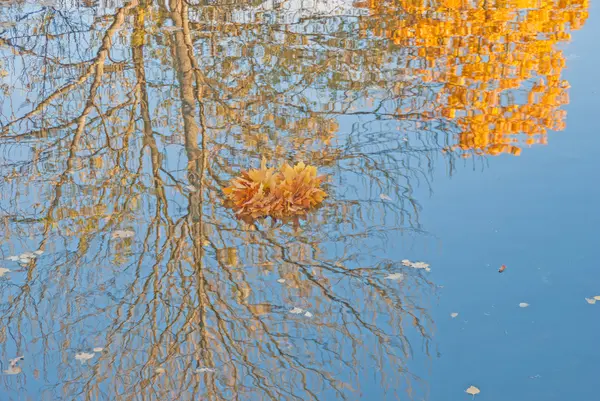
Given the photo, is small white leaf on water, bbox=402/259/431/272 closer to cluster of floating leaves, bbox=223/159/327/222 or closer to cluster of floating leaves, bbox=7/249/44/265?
cluster of floating leaves, bbox=223/159/327/222

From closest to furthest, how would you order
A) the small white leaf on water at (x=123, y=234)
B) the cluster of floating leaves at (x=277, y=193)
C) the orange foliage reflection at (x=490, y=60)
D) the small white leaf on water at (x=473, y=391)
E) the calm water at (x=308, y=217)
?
the small white leaf on water at (x=473, y=391) → the calm water at (x=308, y=217) → the small white leaf on water at (x=123, y=234) → the cluster of floating leaves at (x=277, y=193) → the orange foliage reflection at (x=490, y=60)

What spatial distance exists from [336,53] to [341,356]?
5.56 metres

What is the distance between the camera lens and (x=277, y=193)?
5.97 m

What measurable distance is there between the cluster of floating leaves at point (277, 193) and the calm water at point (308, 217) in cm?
16

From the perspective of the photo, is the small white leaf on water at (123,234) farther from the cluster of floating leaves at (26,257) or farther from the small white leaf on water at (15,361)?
the small white leaf on water at (15,361)

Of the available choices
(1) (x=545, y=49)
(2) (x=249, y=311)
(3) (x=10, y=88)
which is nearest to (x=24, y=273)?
(2) (x=249, y=311)

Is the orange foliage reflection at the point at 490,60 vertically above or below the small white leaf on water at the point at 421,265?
above

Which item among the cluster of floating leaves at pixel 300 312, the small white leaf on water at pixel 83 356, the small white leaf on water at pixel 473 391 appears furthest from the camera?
the cluster of floating leaves at pixel 300 312

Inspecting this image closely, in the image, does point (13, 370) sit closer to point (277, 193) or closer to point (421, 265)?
point (277, 193)

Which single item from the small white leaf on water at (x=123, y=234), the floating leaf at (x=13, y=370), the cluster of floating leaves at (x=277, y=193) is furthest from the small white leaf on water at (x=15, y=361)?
the cluster of floating leaves at (x=277, y=193)

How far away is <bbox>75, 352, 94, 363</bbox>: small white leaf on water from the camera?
4.46 metres

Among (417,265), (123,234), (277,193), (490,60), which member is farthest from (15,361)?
(490,60)

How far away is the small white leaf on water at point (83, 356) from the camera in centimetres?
446

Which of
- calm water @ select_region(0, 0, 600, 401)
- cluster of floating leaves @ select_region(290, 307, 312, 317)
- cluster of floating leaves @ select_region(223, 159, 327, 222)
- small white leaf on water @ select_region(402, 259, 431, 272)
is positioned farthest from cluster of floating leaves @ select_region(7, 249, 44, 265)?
small white leaf on water @ select_region(402, 259, 431, 272)
